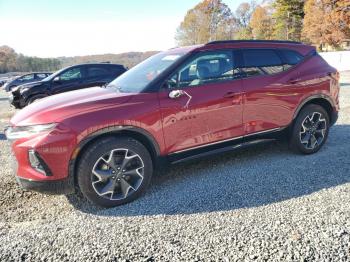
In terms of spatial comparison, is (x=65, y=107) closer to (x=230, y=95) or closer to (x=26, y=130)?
(x=26, y=130)

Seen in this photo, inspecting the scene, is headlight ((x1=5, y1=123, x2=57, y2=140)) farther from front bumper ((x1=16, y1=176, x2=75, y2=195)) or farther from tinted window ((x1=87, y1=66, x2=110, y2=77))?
tinted window ((x1=87, y1=66, x2=110, y2=77))

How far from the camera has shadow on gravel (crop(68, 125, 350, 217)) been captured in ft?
10.5

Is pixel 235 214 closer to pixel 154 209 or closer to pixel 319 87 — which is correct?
pixel 154 209

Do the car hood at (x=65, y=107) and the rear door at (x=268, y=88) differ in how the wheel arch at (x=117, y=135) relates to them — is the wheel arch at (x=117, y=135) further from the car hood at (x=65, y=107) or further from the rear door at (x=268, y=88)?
the rear door at (x=268, y=88)

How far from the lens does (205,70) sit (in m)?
3.75

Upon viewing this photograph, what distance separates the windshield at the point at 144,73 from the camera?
11.9ft

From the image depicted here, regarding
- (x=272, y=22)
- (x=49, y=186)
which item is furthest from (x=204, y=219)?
(x=272, y=22)

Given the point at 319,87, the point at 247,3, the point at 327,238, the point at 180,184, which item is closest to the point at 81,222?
the point at 180,184

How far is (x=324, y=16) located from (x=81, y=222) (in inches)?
1747

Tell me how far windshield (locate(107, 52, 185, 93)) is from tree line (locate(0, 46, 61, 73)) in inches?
3010

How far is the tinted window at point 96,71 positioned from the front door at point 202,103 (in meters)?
8.03

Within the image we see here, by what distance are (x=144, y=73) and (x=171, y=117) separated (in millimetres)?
901

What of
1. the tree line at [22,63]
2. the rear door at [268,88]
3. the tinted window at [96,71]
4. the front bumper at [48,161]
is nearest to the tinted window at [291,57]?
the rear door at [268,88]

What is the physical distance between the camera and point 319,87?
4.48 m
